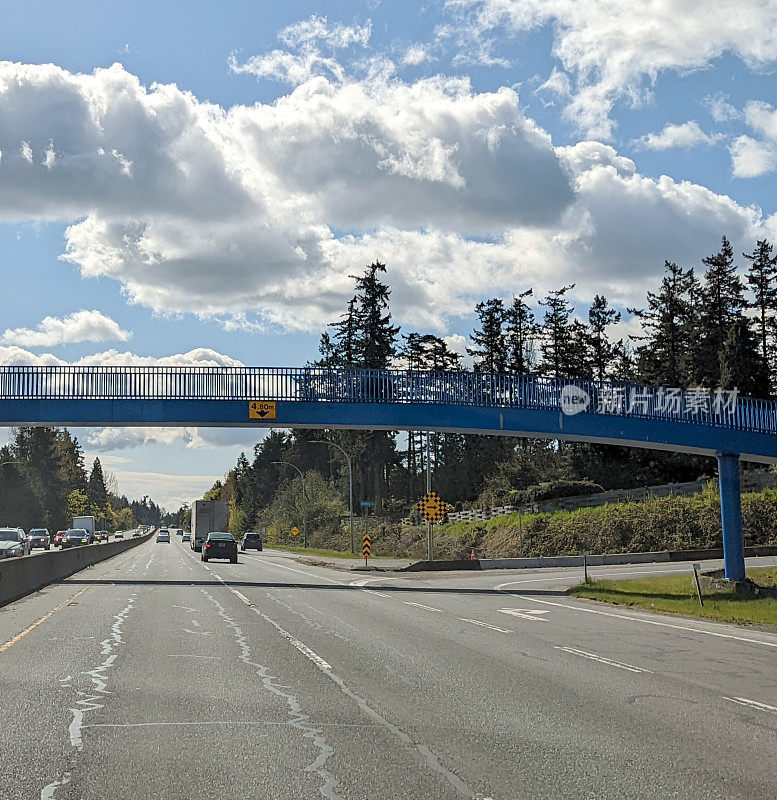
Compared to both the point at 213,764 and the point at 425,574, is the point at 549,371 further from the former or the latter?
the point at 213,764

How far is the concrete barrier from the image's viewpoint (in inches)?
953

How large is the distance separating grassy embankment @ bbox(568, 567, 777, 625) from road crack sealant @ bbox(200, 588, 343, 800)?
12.5m

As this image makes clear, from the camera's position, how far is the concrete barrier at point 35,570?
24.2 metres

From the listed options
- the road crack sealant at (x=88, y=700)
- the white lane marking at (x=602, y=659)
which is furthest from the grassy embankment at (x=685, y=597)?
the road crack sealant at (x=88, y=700)

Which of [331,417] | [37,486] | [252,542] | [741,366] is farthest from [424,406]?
[37,486]

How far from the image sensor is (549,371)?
89.5m

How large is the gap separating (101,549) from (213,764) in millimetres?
55077

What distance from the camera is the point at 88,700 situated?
31.2ft

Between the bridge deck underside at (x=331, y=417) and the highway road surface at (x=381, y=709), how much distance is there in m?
12.8

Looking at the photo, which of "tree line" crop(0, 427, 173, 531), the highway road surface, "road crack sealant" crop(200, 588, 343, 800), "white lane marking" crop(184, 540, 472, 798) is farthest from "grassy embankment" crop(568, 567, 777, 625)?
"tree line" crop(0, 427, 173, 531)

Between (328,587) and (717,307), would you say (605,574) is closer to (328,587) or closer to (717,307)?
(328,587)

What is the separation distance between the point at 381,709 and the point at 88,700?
9.79 feet

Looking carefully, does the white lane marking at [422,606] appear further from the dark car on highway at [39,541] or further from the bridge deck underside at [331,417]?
the dark car on highway at [39,541]

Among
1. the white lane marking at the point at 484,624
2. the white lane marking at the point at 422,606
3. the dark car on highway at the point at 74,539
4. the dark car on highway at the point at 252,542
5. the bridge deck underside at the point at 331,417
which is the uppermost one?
the bridge deck underside at the point at 331,417
